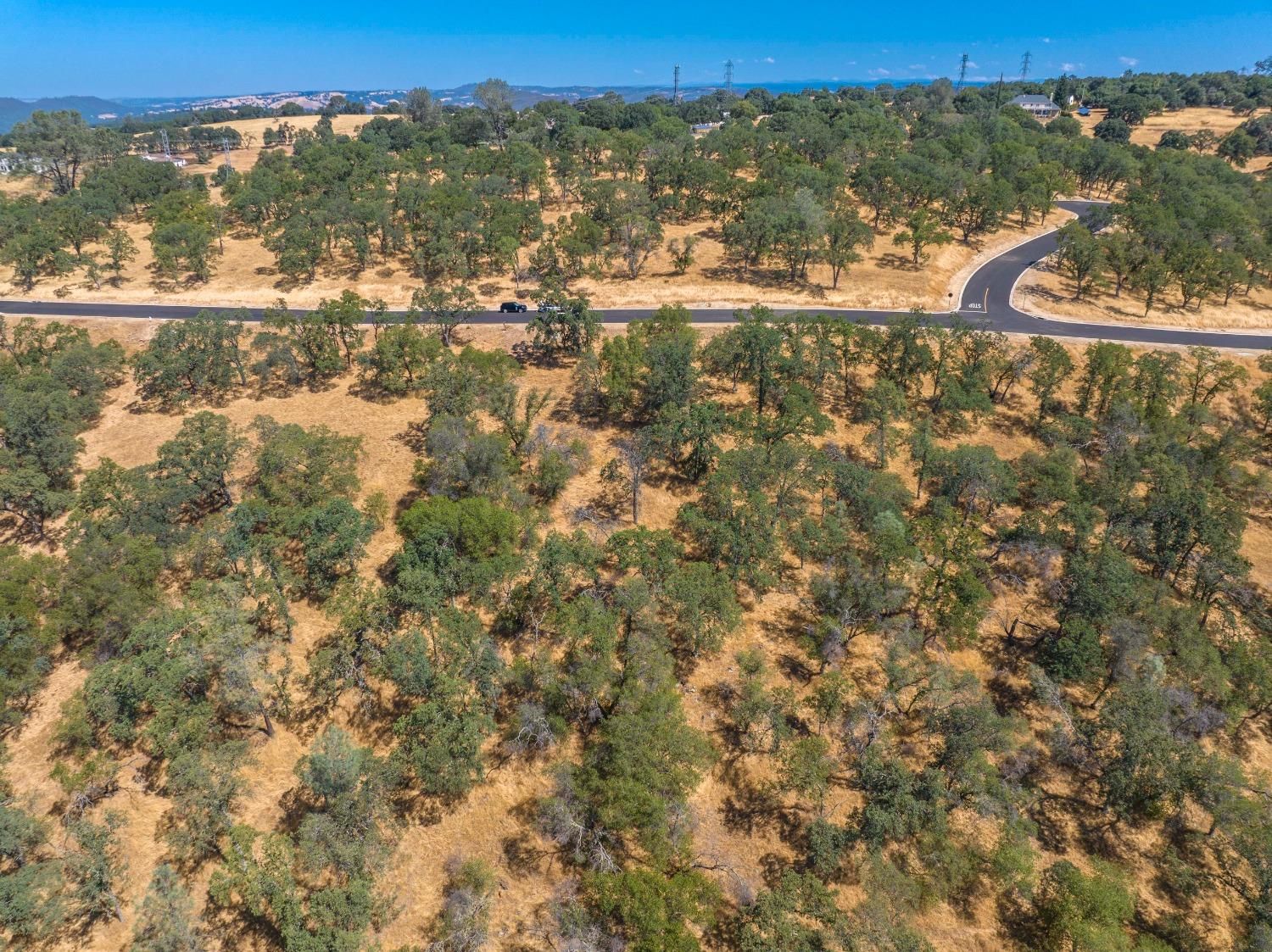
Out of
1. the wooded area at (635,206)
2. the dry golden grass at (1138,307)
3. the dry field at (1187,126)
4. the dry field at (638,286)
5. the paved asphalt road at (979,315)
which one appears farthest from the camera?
the dry field at (1187,126)

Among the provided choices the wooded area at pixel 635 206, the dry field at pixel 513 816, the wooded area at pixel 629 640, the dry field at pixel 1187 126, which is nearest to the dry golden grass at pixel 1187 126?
the dry field at pixel 1187 126

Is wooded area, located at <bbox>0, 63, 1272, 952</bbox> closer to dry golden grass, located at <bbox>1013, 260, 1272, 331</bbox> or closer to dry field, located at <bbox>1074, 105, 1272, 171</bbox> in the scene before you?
dry golden grass, located at <bbox>1013, 260, 1272, 331</bbox>

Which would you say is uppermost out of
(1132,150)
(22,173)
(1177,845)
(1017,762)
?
(1132,150)

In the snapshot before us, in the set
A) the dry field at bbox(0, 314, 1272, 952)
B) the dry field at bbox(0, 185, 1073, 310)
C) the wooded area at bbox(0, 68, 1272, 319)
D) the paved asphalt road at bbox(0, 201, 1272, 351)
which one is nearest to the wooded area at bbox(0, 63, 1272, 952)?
the dry field at bbox(0, 314, 1272, 952)

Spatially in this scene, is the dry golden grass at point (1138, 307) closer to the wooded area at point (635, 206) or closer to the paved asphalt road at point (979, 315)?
the wooded area at point (635, 206)

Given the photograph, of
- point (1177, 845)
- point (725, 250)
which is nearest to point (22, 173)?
point (725, 250)

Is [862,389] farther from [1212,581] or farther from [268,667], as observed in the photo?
[268,667]

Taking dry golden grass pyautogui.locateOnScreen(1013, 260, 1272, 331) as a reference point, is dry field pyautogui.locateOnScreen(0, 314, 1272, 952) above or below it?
below
